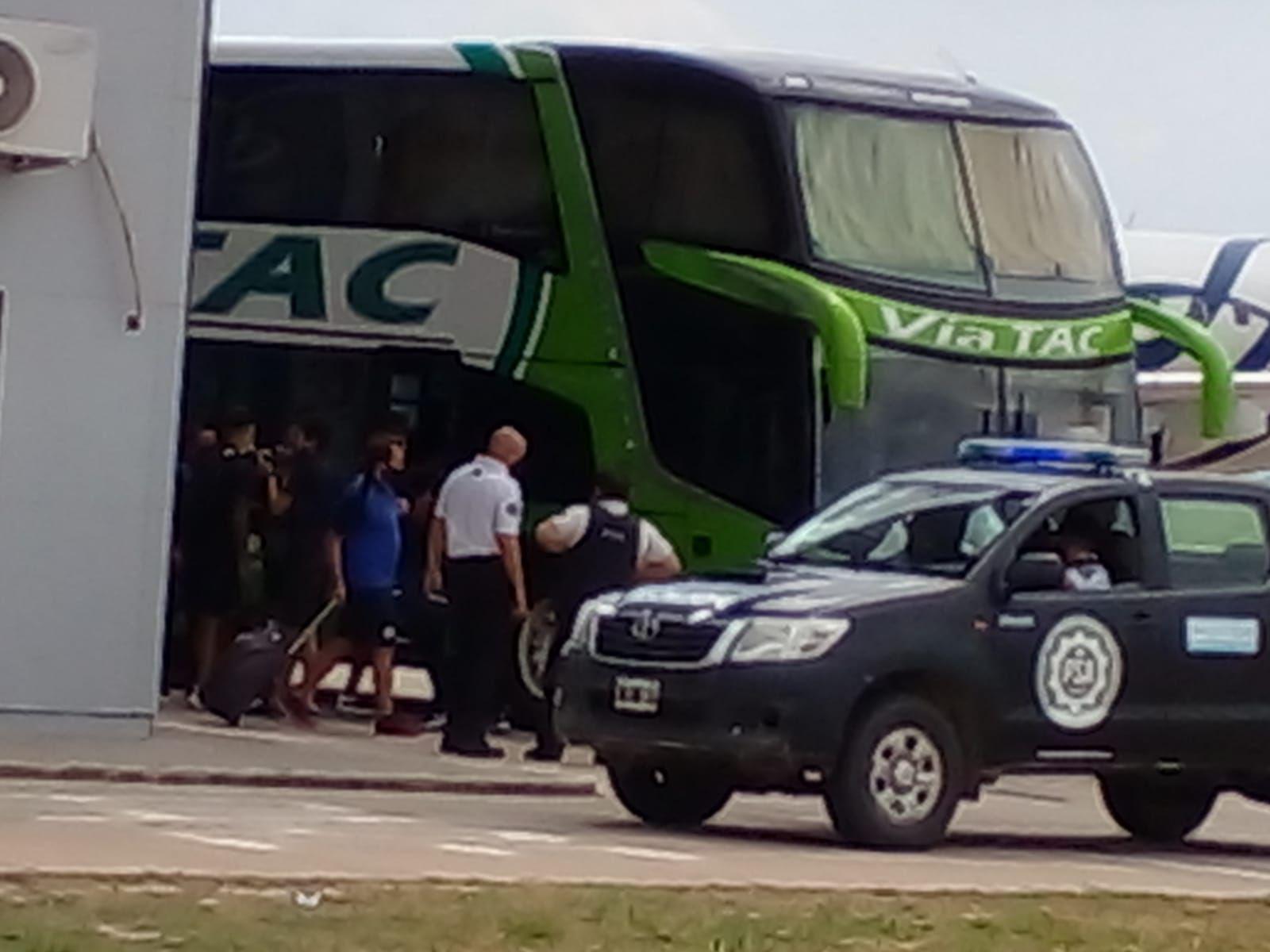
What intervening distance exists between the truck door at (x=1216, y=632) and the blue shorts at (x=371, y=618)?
→ 6298mm

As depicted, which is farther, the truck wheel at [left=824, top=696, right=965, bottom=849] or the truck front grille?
the truck front grille

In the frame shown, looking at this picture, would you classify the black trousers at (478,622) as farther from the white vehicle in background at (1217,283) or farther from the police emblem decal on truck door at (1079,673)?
the white vehicle in background at (1217,283)

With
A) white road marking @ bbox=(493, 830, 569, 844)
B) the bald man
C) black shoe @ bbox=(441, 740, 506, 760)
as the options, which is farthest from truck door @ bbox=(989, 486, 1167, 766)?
black shoe @ bbox=(441, 740, 506, 760)

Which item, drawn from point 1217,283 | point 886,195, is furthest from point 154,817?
point 1217,283

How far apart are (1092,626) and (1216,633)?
0.80 m

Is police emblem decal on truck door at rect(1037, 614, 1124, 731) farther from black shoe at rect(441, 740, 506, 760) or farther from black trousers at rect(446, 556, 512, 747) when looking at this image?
black shoe at rect(441, 740, 506, 760)

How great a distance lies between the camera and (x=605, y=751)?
17578 mm

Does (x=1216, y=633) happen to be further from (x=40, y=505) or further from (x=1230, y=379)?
(x=1230, y=379)

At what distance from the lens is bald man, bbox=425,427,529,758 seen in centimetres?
2148

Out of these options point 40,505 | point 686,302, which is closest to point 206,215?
point 686,302

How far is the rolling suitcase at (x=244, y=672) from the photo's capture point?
2323 cm

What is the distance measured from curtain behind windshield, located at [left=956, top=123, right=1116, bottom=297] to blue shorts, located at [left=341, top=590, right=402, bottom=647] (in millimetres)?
4610

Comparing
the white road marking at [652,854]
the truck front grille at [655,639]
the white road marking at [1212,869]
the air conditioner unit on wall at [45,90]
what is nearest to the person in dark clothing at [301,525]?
the air conditioner unit on wall at [45,90]

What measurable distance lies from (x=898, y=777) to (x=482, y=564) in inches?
191
